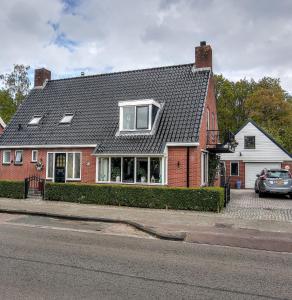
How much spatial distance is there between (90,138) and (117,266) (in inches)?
544

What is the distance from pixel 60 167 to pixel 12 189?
11.2 ft

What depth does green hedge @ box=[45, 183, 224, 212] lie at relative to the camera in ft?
47.0

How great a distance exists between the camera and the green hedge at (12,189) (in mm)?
17766

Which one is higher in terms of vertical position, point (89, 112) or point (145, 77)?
point (145, 77)

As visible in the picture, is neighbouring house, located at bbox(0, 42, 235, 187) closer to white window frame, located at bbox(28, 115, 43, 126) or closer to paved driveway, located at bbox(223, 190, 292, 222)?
white window frame, located at bbox(28, 115, 43, 126)

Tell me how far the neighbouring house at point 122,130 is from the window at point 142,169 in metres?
0.05

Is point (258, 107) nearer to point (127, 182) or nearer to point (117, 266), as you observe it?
point (127, 182)

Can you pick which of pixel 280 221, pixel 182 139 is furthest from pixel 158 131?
pixel 280 221

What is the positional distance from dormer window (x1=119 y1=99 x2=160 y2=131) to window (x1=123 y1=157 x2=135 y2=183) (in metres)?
1.81

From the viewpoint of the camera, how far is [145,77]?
74.4ft

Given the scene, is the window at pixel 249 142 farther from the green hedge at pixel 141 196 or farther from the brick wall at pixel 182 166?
the green hedge at pixel 141 196

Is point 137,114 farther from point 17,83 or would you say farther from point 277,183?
point 17,83

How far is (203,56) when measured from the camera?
69.9 feet

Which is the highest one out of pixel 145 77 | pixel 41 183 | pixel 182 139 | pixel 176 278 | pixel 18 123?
pixel 145 77
